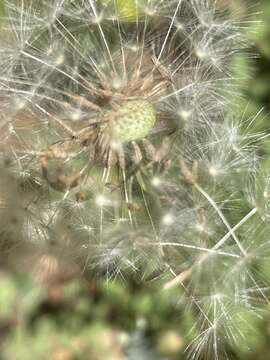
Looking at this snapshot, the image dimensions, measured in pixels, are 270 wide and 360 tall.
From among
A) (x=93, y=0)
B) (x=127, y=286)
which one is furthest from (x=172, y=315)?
(x=93, y=0)

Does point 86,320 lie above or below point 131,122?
below

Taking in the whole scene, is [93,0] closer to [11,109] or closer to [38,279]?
[11,109]

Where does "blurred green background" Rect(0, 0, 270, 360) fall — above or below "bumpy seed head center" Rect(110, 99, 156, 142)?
below

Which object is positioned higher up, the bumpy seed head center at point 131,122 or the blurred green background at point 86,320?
the bumpy seed head center at point 131,122

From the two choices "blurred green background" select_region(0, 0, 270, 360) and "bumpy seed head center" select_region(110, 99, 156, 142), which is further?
"blurred green background" select_region(0, 0, 270, 360)

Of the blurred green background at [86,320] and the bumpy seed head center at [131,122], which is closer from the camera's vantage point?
the bumpy seed head center at [131,122]
